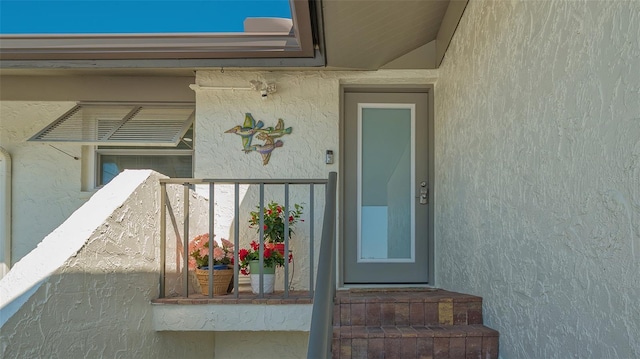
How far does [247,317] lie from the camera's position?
3.66 meters

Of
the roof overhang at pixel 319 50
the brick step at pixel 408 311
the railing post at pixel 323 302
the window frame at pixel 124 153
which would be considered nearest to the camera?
the railing post at pixel 323 302

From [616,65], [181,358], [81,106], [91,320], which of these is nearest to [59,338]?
[91,320]

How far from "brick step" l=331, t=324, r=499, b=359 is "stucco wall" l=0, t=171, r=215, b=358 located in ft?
4.38

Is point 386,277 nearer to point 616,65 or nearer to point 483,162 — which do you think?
point 483,162

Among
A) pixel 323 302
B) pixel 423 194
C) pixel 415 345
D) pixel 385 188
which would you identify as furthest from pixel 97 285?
pixel 423 194

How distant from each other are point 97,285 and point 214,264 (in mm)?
1180

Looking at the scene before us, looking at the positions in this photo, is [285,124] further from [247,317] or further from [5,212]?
[5,212]

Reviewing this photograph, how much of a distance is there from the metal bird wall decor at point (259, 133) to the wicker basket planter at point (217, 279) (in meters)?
1.15

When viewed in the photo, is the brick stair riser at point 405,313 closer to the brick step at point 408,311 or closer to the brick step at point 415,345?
the brick step at point 408,311

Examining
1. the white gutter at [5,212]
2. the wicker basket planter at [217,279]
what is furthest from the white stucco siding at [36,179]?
the wicker basket planter at [217,279]

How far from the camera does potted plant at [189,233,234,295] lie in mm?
3820

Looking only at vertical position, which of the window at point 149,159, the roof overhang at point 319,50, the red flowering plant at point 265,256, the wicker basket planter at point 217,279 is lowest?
the wicker basket planter at point 217,279

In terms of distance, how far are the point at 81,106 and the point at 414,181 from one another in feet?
10.9

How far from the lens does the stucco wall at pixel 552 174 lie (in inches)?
71.2
